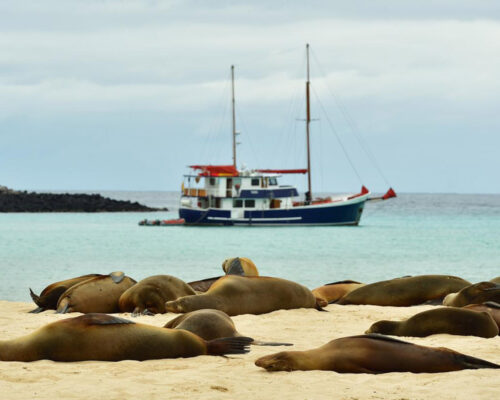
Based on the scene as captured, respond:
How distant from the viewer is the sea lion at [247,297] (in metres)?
9.23

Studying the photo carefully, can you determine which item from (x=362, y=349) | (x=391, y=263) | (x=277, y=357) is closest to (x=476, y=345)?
(x=362, y=349)

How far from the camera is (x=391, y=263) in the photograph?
31.0 m

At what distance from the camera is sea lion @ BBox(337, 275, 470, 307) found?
11.1 m

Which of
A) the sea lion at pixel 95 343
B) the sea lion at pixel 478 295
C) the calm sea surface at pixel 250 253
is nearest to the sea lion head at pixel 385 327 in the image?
the sea lion at pixel 478 295

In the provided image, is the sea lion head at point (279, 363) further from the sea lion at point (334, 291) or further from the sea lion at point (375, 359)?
the sea lion at point (334, 291)

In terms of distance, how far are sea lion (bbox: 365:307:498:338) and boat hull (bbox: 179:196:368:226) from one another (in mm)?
47715

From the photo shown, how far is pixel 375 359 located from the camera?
19.6ft

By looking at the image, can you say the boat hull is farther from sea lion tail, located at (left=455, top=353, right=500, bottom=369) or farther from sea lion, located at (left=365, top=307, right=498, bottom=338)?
sea lion tail, located at (left=455, top=353, right=500, bottom=369)

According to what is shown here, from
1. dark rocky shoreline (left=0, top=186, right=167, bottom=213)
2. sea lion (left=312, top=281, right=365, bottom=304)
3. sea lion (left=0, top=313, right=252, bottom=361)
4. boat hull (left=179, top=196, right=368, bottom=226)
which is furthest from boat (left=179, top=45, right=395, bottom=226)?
sea lion (left=0, top=313, right=252, bottom=361)

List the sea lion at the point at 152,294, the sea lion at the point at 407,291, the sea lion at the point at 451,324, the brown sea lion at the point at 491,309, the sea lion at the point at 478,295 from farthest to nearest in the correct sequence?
1. the sea lion at the point at 407,291
2. the sea lion at the point at 152,294
3. the sea lion at the point at 478,295
4. the brown sea lion at the point at 491,309
5. the sea lion at the point at 451,324

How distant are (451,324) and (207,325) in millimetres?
2384

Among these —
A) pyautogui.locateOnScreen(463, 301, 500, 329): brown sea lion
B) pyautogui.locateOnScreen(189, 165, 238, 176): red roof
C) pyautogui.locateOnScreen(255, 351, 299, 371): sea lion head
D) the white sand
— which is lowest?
the white sand

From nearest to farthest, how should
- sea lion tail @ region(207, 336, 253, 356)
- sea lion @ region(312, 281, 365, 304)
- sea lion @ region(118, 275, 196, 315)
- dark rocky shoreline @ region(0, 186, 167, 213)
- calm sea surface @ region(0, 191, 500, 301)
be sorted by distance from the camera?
sea lion tail @ region(207, 336, 253, 356), sea lion @ region(118, 275, 196, 315), sea lion @ region(312, 281, 365, 304), calm sea surface @ region(0, 191, 500, 301), dark rocky shoreline @ region(0, 186, 167, 213)

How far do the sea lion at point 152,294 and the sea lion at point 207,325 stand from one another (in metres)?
2.50
